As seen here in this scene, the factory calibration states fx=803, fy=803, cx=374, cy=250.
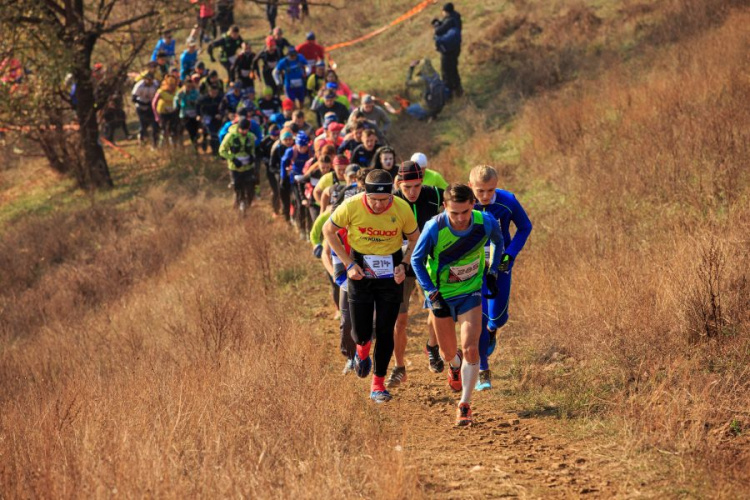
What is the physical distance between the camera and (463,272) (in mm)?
6391

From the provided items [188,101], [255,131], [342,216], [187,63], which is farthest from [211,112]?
[342,216]

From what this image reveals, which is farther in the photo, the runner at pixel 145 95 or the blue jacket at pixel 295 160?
the runner at pixel 145 95

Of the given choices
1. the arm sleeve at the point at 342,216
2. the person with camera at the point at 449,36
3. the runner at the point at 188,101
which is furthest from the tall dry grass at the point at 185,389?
the person with camera at the point at 449,36

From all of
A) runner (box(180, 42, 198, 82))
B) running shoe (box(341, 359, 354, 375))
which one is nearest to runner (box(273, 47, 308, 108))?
runner (box(180, 42, 198, 82))

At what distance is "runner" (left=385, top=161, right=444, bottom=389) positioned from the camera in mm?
7184

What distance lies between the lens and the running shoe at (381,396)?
7090 mm

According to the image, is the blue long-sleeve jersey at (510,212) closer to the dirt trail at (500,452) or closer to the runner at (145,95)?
the dirt trail at (500,452)

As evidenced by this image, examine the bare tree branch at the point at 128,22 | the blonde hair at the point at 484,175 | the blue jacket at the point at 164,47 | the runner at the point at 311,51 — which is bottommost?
the blonde hair at the point at 484,175

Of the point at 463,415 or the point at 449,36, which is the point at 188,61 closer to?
the point at 449,36

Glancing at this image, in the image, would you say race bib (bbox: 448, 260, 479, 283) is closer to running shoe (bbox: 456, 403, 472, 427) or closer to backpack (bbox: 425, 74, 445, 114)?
running shoe (bbox: 456, 403, 472, 427)

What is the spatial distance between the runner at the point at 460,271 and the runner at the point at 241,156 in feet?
31.7

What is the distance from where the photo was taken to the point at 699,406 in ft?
18.6

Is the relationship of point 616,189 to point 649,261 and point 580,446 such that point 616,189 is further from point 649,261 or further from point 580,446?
point 580,446

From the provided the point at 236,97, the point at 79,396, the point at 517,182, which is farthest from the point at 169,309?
the point at 236,97
